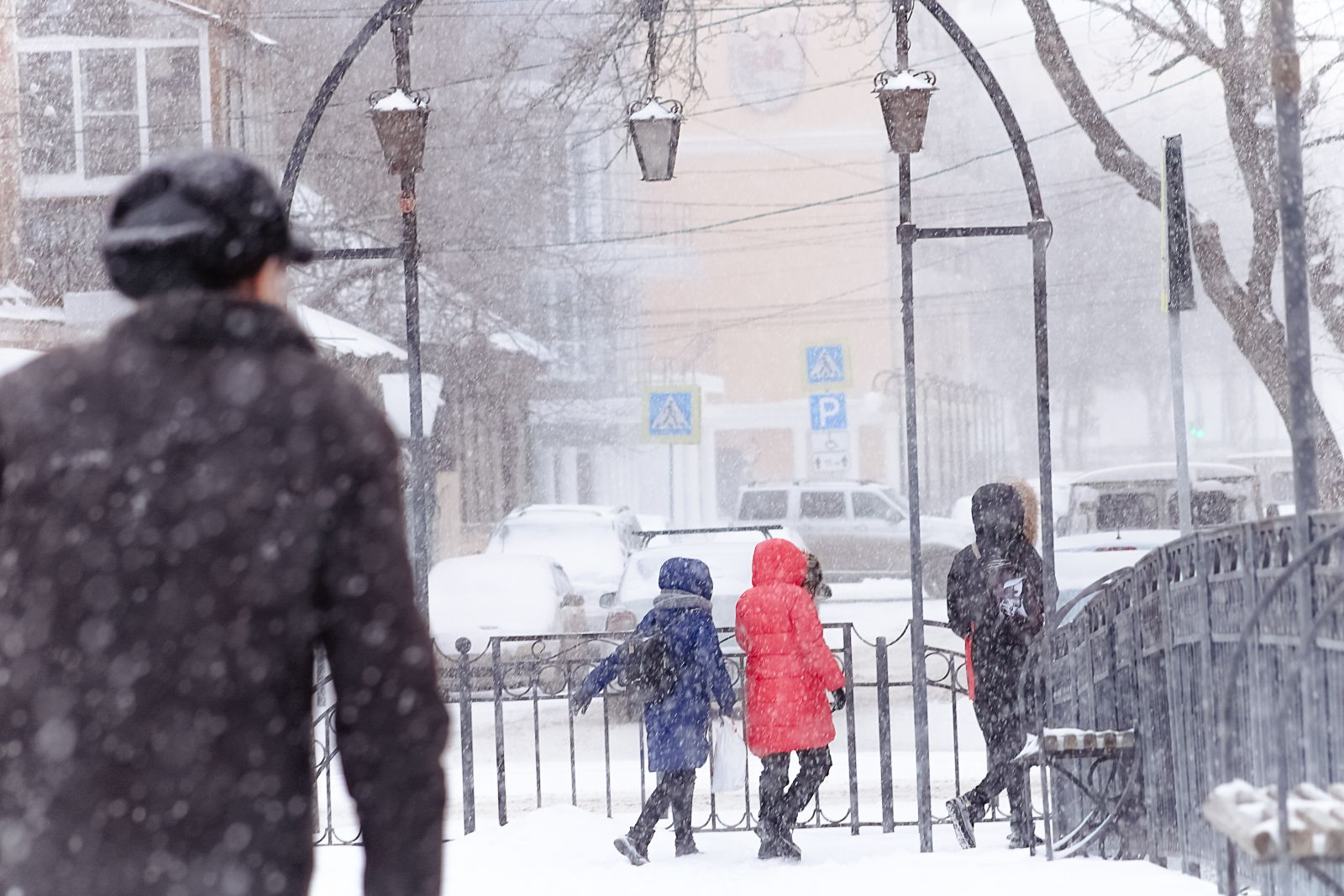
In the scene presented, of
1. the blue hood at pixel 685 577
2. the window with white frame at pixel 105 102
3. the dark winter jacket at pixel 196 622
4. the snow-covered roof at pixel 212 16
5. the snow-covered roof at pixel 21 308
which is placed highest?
the snow-covered roof at pixel 212 16

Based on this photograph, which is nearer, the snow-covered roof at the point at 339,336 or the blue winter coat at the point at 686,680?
the blue winter coat at the point at 686,680

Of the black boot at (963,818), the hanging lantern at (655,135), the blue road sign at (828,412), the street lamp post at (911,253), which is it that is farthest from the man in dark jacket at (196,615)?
the blue road sign at (828,412)

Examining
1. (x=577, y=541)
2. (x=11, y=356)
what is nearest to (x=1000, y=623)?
(x=11, y=356)

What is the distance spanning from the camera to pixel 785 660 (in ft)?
23.9

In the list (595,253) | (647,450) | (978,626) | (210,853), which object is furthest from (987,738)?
(647,450)

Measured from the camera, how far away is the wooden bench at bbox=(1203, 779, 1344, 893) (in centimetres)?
347

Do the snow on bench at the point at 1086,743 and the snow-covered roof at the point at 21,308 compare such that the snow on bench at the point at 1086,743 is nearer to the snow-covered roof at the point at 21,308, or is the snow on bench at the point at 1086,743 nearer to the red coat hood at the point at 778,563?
the red coat hood at the point at 778,563

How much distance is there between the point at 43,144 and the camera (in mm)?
20391

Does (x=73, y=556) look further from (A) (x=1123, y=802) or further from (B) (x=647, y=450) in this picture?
(B) (x=647, y=450)

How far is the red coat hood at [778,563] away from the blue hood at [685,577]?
0.79 feet

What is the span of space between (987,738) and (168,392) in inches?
264

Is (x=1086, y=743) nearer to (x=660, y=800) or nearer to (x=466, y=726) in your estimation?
(x=660, y=800)

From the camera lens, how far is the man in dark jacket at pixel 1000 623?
777 cm

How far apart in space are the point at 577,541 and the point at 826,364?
22.4 ft
